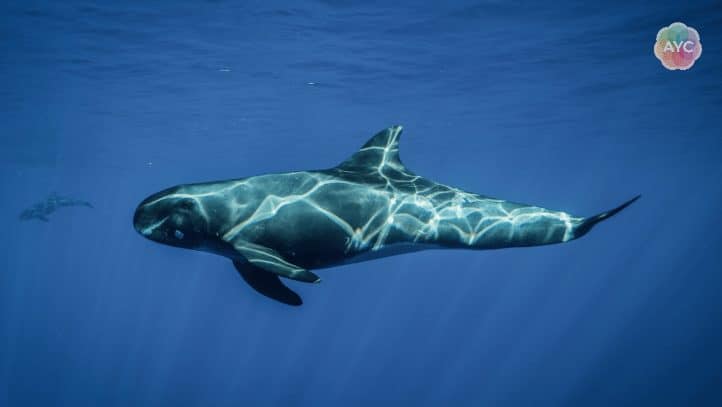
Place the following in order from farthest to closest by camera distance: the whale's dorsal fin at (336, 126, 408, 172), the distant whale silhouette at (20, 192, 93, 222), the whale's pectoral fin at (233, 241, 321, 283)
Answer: the distant whale silhouette at (20, 192, 93, 222), the whale's dorsal fin at (336, 126, 408, 172), the whale's pectoral fin at (233, 241, 321, 283)

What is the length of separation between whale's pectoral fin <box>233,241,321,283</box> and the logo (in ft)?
52.7

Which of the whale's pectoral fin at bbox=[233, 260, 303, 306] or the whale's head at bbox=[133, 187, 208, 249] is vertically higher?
the whale's head at bbox=[133, 187, 208, 249]

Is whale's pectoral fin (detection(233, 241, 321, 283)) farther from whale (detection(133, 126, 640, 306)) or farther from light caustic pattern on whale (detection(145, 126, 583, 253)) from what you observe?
light caustic pattern on whale (detection(145, 126, 583, 253))

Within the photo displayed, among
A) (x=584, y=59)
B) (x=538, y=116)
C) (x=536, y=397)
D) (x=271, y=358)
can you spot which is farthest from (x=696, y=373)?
(x=271, y=358)

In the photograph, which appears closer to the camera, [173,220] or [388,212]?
[173,220]

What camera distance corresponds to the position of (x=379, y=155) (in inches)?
248

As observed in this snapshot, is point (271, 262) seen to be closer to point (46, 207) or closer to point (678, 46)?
point (678, 46)

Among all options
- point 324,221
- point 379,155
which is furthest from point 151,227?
point 379,155

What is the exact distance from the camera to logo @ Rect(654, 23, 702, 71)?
1534cm

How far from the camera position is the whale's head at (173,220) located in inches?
197

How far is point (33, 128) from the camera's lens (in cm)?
2794

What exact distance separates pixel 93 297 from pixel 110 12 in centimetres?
5965

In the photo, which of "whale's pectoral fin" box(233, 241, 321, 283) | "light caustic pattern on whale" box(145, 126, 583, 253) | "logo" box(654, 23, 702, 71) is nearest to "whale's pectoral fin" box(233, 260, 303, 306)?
"whale's pectoral fin" box(233, 241, 321, 283)

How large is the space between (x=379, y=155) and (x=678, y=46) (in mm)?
18068
